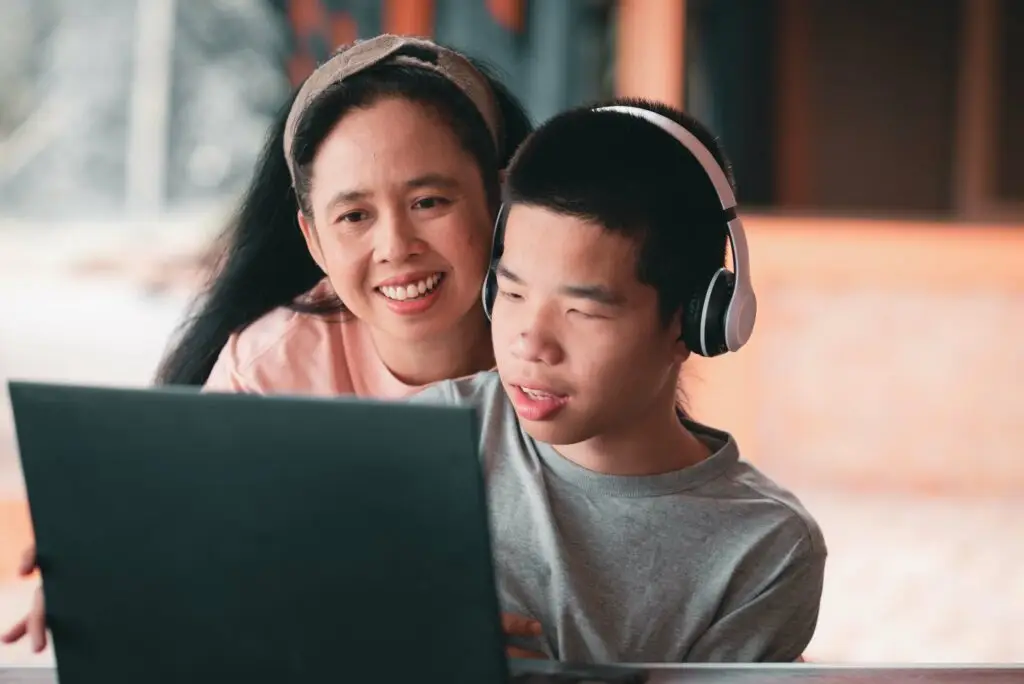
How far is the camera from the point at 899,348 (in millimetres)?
4195

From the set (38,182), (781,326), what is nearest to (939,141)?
(781,326)

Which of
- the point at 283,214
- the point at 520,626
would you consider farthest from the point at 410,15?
the point at 520,626

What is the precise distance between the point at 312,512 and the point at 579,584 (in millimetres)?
342

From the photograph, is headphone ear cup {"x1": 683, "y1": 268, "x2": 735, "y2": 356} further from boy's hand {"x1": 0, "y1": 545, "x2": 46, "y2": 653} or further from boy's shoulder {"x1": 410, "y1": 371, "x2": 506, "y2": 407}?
boy's hand {"x1": 0, "y1": 545, "x2": 46, "y2": 653}

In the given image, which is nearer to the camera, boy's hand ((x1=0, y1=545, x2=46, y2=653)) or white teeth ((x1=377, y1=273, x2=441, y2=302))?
boy's hand ((x1=0, y1=545, x2=46, y2=653))

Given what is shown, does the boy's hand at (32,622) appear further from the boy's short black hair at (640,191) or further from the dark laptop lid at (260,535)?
the boy's short black hair at (640,191)

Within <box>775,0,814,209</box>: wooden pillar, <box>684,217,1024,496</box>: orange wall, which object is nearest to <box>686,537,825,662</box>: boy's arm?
<box>684,217,1024,496</box>: orange wall

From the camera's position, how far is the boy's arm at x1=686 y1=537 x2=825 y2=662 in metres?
1.02

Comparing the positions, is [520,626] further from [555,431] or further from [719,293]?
[719,293]

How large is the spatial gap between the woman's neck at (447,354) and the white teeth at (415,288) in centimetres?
5

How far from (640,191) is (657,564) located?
1.03ft

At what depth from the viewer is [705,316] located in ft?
3.26

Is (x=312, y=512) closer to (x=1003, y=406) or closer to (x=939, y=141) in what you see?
(x=1003, y=406)

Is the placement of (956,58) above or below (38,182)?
above
